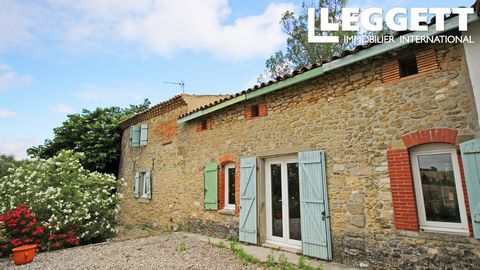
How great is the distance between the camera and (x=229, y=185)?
7152mm

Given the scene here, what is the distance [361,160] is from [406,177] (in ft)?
2.40

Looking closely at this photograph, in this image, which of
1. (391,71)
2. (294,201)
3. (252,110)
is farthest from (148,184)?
(391,71)

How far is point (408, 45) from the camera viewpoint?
4.04m

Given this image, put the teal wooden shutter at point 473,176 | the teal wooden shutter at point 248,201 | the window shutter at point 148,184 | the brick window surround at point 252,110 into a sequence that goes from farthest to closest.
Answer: the window shutter at point 148,184, the brick window surround at point 252,110, the teal wooden shutter at point 248,201, the teal wooden shutter at point 473,176

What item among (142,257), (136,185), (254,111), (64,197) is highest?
(254,111)

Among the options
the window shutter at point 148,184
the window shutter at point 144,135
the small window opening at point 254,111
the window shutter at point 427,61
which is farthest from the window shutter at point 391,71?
the window shutter at point 144,135

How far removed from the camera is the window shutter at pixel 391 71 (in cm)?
422

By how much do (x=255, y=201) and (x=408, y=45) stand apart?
431 centimetres

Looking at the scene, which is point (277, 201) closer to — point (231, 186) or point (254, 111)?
point (231, 186)

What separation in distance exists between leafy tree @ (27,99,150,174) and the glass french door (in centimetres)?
930

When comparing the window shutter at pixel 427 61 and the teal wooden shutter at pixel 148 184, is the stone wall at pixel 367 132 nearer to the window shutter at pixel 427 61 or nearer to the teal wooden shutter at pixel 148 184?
the window shutter at pixel 427 61

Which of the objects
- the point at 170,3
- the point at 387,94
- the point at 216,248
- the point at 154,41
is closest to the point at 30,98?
the point at 154,41

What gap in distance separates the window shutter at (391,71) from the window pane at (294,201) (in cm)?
248

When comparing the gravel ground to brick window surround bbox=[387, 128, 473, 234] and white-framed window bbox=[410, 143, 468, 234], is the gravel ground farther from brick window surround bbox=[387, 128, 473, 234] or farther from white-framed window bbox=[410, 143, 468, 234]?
white-framed window bbox=[410, 143, 468, 234]
